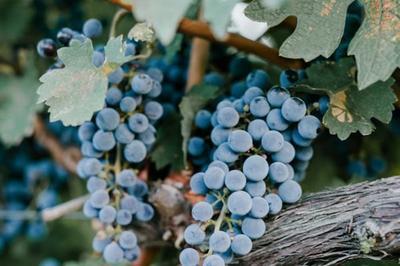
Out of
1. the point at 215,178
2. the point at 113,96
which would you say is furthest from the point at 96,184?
the point at 215,178

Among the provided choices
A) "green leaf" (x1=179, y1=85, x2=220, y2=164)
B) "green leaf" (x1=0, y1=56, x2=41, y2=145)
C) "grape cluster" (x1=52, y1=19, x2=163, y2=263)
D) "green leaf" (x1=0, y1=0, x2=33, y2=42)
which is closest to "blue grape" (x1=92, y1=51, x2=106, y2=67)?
"grape cluster" (x1=52, y1=19, x2=163, y2=263)

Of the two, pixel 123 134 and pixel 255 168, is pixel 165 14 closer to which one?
pixel 255 168

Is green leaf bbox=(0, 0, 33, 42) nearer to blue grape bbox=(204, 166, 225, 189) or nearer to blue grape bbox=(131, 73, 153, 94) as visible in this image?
blue grape bbox=(131, 73, 153, 94)

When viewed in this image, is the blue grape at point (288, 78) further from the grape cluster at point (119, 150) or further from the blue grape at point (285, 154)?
the grape cluster at point (119, 150)

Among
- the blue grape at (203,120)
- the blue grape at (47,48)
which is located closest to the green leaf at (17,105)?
the blue grape at (47,48)

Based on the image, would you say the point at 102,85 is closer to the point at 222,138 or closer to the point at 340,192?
the point at 222,138
